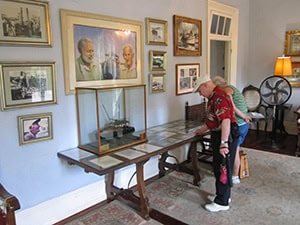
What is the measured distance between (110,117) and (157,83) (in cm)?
91

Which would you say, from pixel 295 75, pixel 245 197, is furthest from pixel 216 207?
pixel 295 75

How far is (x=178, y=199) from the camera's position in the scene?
2812 mm

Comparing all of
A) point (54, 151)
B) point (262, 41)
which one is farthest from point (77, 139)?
point (262, 41)

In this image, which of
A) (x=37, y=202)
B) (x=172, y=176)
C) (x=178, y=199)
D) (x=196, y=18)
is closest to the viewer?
(x=37, y=202)

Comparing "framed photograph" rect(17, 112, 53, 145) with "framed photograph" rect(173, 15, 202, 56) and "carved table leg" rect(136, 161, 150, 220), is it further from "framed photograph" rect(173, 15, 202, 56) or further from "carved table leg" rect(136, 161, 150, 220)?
"framed photograph" rect(173, 15, 202, 56)

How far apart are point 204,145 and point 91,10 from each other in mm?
2438

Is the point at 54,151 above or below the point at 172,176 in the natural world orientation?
above

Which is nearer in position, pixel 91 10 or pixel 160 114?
pixel 91 10

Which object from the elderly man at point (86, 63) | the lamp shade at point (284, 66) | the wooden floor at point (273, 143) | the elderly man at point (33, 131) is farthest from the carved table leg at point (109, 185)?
the lamp shade at point (284, 66)

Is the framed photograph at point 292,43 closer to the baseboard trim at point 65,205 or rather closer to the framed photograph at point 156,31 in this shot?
the framed photograph at point 156,31

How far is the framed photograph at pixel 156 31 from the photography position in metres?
3.13

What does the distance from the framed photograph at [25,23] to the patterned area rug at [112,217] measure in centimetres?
162

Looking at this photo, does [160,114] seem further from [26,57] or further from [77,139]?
[26,57]

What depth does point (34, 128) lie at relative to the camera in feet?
7.33
